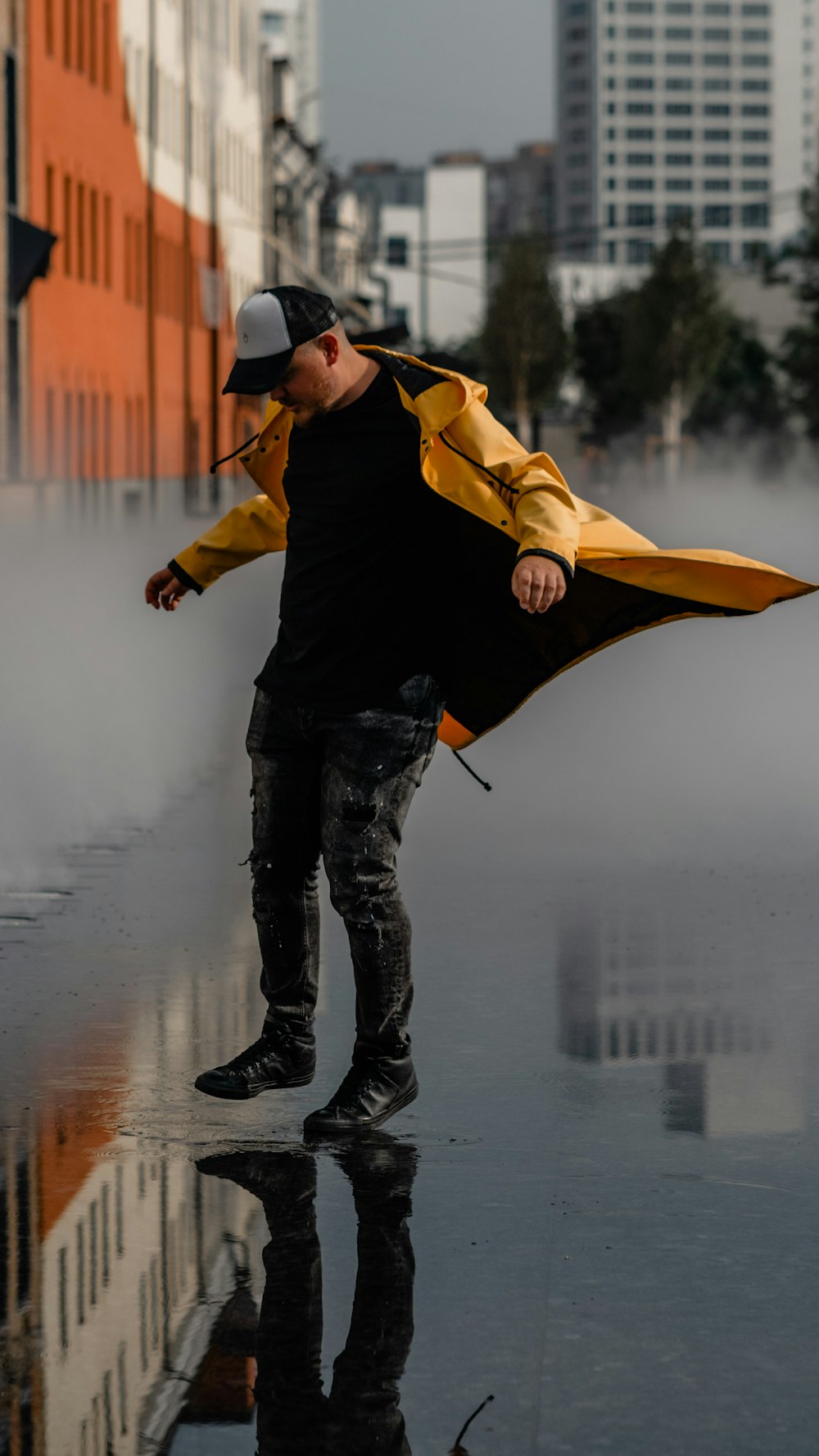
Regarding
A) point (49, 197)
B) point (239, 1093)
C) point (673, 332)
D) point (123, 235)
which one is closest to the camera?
point (239, 1093)

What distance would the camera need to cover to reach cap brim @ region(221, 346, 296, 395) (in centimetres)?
484

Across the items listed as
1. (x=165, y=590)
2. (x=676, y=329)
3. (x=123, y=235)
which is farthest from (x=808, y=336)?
(x=165, y=590)

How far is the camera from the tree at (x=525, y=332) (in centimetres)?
8406

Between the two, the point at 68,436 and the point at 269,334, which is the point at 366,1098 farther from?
the point at 68,436

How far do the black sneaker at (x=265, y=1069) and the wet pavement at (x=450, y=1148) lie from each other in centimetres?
6

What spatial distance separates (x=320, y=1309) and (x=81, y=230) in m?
36.2

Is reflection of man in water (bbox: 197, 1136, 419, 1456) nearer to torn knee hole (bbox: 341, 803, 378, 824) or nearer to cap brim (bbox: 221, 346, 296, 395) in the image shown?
torn knee hole (bbox: 341, 803, 378, 824)

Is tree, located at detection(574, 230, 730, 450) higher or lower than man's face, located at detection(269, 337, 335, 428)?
higher

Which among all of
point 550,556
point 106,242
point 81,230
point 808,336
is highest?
point 808,336

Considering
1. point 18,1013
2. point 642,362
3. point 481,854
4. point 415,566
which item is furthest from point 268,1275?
point 642,362

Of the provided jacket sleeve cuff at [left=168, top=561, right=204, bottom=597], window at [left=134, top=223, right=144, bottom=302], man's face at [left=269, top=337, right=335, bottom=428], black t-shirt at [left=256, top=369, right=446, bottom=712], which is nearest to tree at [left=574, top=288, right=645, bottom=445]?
window at [left=134, top=223, right=144, bottom=302]

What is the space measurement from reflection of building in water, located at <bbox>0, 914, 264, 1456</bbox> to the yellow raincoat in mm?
1174

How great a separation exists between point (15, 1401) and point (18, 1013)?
2.70 metres

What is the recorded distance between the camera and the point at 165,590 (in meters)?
5.79
